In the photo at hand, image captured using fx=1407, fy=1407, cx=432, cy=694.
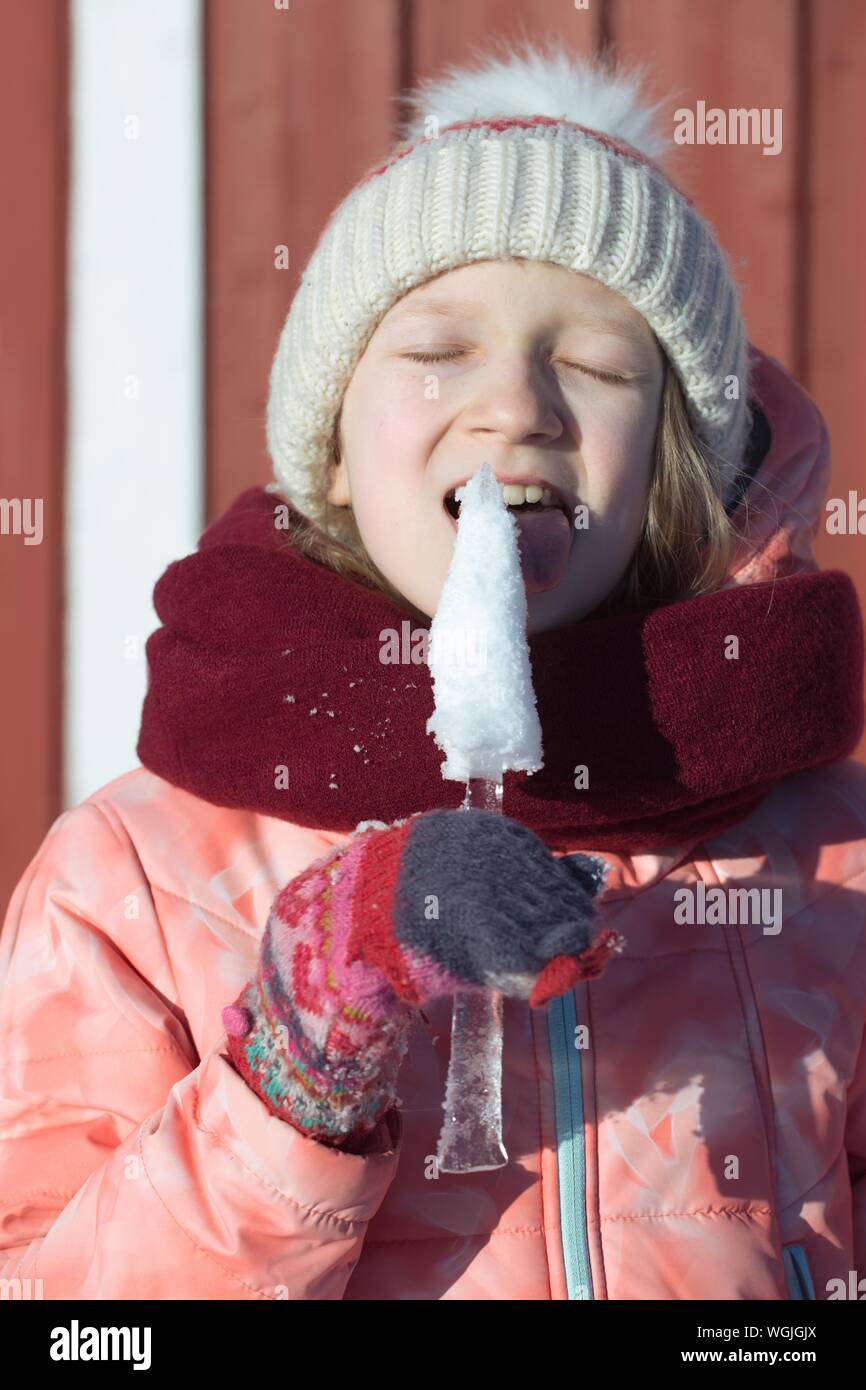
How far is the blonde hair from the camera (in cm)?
185

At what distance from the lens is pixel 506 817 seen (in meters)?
1.41

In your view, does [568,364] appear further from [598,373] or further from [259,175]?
[259,175]

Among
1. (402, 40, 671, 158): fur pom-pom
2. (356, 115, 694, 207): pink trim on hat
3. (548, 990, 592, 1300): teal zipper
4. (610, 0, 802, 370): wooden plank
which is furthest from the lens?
(610, 0, 802, 370): wooden plank

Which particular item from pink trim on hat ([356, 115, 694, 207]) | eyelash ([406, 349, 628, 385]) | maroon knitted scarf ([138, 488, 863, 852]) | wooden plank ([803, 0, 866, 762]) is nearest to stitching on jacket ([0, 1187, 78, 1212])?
maroon knitted scarf ([138, 488, 863, 852])

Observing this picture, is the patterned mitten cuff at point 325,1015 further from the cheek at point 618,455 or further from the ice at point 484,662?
the cheek at point 618,455

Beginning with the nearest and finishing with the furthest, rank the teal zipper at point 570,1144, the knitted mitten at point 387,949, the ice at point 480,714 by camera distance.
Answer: the knitted mitten at point 387,949 < the ice at point 480,714 < the teal zipper at point 570,1144

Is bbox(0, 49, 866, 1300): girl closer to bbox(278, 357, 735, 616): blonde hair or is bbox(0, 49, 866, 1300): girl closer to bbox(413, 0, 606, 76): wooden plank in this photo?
bbox(278, 357, 735, 616): blonde hair

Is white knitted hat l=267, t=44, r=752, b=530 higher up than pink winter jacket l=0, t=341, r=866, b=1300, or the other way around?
white knitted hat l=267, t=44, r=752, b=530

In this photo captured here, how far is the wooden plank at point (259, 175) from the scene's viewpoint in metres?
2.73

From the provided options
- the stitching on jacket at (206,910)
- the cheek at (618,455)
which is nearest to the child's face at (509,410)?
the cheek at (618,455)

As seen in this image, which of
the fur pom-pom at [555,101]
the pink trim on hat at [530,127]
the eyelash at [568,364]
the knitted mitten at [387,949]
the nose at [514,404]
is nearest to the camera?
the knitted mitten at [387,949]

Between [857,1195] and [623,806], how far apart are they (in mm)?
594

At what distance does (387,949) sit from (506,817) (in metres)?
0.25

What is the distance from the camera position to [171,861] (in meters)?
1.69
